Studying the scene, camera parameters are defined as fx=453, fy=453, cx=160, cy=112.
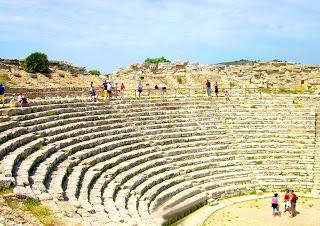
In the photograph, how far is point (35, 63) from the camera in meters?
35.6

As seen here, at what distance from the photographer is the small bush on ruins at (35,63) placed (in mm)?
35594

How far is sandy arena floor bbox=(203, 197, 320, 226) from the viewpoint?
1496 centimetres

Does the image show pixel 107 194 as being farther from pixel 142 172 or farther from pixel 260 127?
pixel 260 127

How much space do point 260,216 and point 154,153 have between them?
15.8ft

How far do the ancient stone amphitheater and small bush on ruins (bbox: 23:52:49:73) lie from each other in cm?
1621

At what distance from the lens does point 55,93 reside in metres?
21.8

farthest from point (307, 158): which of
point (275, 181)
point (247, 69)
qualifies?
point (247, 69)

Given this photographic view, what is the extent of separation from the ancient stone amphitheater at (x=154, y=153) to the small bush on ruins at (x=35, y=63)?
16211mm

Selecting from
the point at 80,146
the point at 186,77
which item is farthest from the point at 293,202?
the point at 186,77

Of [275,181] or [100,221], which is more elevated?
[100,221]

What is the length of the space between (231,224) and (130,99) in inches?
365

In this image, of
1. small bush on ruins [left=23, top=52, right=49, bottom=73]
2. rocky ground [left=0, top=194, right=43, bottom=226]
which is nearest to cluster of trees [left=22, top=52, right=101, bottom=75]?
small bush on ruins [left=23, top=52, right=49, bottom=73]

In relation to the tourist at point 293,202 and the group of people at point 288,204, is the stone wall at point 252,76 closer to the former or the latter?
the group of people at point 288,204

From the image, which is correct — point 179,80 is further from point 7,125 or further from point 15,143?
point 15,143
